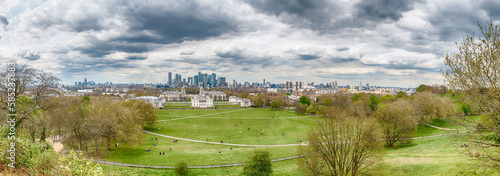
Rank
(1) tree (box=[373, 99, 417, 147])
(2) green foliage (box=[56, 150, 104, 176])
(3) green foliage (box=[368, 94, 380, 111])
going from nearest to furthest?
1. (2) green foliage (box=[56, 150, 104, 176])
2. (1) tree (box=[373, 99, 417, 147])
3. (3) green foliage (box=[368, 94, 380, 111])

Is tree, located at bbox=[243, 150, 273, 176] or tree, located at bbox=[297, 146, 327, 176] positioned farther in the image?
tree, located at bbox=[243, 150, 273, 176]

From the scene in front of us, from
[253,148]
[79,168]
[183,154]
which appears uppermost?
[79,168]

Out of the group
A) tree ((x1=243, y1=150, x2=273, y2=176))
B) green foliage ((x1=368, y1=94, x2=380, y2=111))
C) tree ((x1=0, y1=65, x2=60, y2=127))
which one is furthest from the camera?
green foliage ((x1=368, y1=94, x2=380, y2=111))

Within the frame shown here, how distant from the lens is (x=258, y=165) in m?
23.6

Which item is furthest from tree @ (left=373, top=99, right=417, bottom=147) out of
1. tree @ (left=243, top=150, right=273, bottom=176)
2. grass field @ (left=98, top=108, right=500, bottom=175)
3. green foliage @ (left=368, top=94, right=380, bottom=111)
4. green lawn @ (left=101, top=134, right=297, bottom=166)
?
green foliage @ (left=368, top=94, right=380, bottom=111)

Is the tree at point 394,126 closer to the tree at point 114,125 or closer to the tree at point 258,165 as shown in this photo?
the tree at point 258,165

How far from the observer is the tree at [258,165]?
928 inches

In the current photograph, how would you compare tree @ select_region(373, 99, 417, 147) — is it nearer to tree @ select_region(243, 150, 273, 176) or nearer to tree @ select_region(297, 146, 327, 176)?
tree @ select_region(297, 146, 327, 176)

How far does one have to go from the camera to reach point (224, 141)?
47.8 metres

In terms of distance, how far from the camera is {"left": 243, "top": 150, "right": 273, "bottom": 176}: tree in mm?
23578

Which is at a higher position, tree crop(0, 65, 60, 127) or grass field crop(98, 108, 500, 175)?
tree crop(0, 65, 60, 127)

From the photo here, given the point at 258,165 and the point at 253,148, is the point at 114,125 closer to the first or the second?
the point at 253,148

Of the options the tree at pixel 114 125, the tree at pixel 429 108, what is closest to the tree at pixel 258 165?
the tree at pixel 114 125

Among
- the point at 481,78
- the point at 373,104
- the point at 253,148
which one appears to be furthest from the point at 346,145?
the point at 373,104
